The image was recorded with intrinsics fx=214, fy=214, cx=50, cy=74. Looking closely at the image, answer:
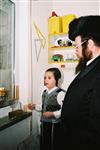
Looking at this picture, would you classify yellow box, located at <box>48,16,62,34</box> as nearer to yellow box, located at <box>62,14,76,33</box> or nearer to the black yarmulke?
yellow box, located at <box>62,14,76,33</box>

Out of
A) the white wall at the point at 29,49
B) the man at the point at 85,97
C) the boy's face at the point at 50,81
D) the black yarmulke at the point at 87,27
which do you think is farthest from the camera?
the white wall at the point at 29,49

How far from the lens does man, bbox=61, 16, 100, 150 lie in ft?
3.59

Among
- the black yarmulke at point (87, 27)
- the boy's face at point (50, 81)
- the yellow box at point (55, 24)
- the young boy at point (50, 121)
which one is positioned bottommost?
the young boy at point (50, 121)

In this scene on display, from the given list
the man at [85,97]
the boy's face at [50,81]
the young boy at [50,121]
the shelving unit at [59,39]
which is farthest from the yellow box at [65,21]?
the man at [85,97]

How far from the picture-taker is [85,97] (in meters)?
1.14

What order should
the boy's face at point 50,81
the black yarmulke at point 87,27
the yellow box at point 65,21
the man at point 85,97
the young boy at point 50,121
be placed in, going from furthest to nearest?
the yellow box at point 65,21
the boy's face at point 50,81
the young boy at point 50,121
the black yarmulke at point 87,27
the man at point 85,97

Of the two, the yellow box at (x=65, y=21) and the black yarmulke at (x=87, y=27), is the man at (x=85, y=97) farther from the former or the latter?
the yellow box at (x=65, y=21)

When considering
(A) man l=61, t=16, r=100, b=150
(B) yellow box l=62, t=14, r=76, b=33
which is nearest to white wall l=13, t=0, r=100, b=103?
(B) yellow box l=62, t=14, r=76, b=33

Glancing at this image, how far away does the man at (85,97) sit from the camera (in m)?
1.09

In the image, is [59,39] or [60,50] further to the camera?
[60,50]

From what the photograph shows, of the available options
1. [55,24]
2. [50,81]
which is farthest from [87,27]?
[55,24]

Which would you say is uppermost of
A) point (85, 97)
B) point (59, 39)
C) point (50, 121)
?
point (59, 39)

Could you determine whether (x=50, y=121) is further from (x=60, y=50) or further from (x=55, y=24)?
(x=55, y=24)

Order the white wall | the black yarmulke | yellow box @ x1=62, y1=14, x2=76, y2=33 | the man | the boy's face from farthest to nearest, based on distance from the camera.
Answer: yellow box @ x1=62, y1=14, x2=76, y2=33 < the white wall < the boy's face < the black yarmulke < the man
